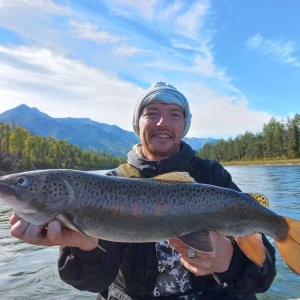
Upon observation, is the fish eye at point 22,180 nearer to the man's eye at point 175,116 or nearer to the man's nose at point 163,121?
the man's nose at point 163,121

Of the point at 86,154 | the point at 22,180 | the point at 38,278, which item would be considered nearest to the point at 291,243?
the point at 22,180

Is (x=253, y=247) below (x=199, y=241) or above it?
below

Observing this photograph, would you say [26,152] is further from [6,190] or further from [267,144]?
[6,190]

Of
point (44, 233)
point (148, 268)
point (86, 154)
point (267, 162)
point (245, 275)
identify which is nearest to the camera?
point (44, 233)

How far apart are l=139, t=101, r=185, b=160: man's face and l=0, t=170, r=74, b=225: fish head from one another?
1.49 metres

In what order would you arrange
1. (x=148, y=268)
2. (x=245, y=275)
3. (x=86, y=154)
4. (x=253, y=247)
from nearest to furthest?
(x=253, y=247) → (x=245, y=275) → (x=148, y=268) → (x=86, y=154)

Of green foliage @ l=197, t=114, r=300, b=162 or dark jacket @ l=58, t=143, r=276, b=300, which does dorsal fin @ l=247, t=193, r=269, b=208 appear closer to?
dark jacket @ l=58, t=143, r=276, b=300

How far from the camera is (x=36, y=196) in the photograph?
3.25 metres

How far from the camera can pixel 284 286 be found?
820 centimetres

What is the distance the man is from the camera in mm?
3430

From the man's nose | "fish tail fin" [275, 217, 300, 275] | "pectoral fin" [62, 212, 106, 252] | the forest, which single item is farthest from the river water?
the forest

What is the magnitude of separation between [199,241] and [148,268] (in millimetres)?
885

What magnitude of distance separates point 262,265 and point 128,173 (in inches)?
69.4

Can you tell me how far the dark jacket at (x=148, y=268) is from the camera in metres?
3.60
